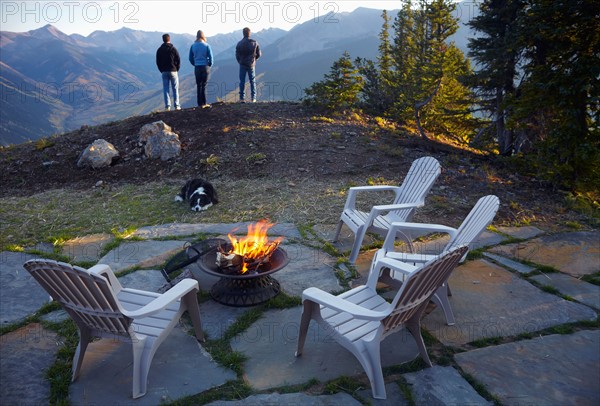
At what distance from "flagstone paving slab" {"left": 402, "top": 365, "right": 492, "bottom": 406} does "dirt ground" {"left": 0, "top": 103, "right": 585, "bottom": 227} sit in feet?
11.6

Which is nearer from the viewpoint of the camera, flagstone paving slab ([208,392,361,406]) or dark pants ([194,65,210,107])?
flagstone paving slab ([208,392,361,406])

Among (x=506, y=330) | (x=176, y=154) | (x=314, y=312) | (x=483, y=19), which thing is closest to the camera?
(x=314, y=312)

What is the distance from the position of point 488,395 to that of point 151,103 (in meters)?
195

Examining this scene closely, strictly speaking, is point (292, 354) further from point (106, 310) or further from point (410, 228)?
point (410, 228)

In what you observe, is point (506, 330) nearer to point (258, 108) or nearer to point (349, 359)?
point (349, 359)

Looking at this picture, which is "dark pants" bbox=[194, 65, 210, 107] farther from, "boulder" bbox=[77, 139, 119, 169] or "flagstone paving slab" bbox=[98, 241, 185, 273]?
"flagstone paving slab" bbox=[98, 241, 185, 273]

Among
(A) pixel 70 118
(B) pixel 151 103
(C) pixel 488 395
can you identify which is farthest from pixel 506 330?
(A) pixel 70 118

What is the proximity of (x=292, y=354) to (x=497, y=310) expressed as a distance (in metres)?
1.80

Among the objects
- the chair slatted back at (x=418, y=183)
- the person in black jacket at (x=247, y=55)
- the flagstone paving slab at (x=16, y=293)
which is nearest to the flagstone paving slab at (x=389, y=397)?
the chair slatted back at (x=418, y=183)

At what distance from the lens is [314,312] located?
9.04ft

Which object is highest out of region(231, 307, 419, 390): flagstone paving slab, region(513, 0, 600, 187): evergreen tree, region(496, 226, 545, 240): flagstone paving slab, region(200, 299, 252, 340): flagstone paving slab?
region(513, 0, 600, 187): evergreen tree

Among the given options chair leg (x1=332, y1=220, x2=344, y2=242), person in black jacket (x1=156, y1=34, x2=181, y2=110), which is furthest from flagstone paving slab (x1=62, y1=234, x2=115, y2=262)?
person in black jacket (x1=156, y1=34, x2=181, y2=110)

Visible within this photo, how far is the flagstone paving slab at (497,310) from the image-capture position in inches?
124

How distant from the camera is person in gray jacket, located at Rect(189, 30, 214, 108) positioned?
10289mm
